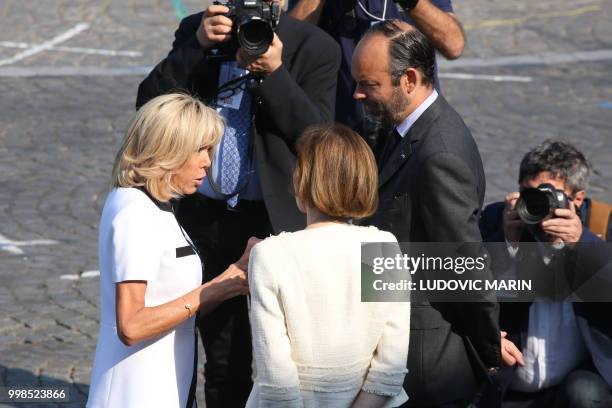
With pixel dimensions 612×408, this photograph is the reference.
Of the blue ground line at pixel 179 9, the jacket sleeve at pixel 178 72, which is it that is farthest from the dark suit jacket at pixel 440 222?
the blue ground line at pixel 179 9

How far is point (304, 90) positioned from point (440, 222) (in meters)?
1.17

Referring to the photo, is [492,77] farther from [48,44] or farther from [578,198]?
[578,198]

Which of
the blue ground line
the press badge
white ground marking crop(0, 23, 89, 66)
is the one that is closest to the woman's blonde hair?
the press badge

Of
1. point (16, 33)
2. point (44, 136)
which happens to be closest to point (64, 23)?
point (16, 33)

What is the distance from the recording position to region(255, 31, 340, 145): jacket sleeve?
15.7ft

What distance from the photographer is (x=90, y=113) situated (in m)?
11.3

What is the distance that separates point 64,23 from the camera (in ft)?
46.7

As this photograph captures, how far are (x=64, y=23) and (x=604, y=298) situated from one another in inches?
413

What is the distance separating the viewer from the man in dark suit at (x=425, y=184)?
165 inches

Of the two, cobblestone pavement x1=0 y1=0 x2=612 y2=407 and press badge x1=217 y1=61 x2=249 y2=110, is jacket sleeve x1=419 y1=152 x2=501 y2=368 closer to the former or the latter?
press badge x1=217 y1=61 x2=249 y2=110

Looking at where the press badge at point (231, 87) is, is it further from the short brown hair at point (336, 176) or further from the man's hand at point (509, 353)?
the man's hand at point (509, 353)

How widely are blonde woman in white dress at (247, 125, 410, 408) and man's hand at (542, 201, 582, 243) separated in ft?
3.57

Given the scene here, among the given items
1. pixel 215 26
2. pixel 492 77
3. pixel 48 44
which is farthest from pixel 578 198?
pixel 48 44

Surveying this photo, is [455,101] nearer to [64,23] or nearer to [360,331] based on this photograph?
[64,23]
